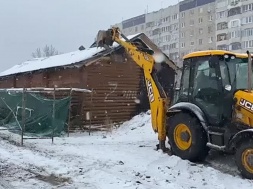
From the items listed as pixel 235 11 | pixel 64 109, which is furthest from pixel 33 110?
pixel 235 11

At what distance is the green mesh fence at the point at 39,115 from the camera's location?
12.9m

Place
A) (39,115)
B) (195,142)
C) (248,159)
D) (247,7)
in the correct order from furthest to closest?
(247,7) → (39,115) → (195,142) → (248,159)

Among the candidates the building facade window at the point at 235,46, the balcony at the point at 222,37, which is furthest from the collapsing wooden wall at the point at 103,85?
the balcony at the point at 222,37

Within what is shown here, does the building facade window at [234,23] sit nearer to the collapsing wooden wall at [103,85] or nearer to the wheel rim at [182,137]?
the collapsing wooden wall at [103,85]

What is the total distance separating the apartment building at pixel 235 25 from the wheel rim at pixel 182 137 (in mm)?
44974

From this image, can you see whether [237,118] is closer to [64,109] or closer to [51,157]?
[51,157]

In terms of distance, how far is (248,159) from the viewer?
24.3 feet

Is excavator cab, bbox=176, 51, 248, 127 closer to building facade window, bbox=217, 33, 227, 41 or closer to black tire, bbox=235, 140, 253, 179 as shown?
black tire, bbox=235, 140, 253, 179

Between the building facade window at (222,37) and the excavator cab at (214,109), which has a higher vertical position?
the building facade window at (222,37)

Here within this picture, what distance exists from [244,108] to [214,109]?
0.84m

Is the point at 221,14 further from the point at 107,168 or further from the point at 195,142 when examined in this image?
the point at 107,168

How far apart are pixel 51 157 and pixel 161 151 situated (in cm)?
284

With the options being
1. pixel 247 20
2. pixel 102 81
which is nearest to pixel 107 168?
pixel 102 81

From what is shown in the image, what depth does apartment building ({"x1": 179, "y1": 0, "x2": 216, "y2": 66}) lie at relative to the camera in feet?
213
